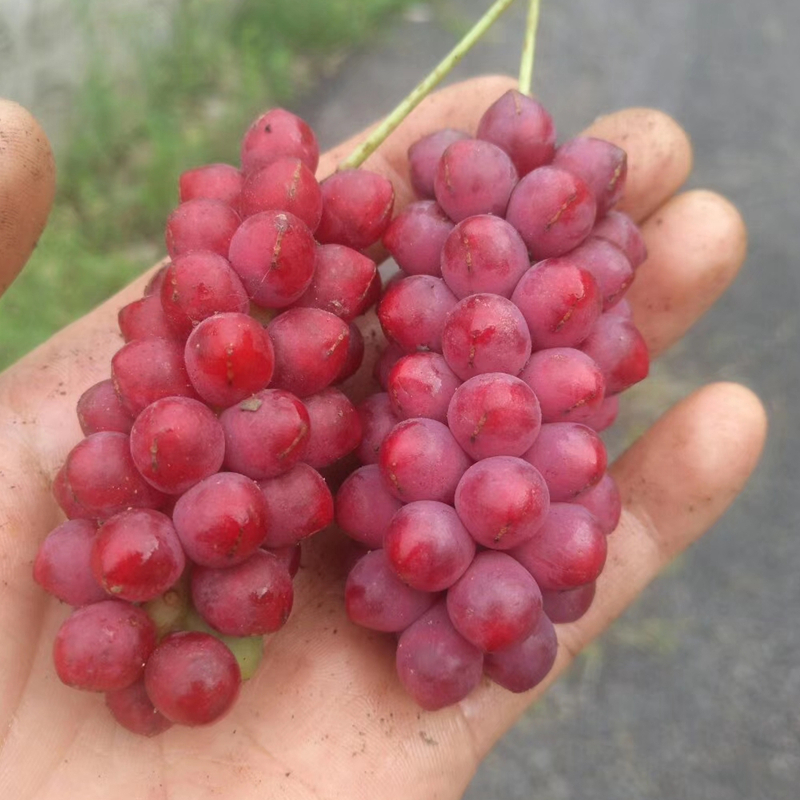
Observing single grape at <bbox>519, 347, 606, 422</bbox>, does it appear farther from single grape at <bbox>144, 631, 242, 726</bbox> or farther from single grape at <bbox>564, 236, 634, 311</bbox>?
single grape at <bbox>144, 631, 242, 726</bbox>

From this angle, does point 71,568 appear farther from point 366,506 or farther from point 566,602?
point 566,602

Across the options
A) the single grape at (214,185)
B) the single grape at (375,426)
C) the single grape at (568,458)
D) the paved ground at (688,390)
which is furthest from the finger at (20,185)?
the paved ground at (688,390)

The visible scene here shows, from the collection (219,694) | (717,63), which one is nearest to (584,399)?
(219,694)

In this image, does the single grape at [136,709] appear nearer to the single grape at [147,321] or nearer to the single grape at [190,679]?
the single grape at [190,679]

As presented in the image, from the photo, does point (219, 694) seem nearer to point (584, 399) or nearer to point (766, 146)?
point (584, 399)

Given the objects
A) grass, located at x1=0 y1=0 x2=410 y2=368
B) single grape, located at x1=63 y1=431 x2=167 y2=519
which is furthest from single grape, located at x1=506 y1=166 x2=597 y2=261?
grass, located at x1=0 y1=0 x2=410 y2=368
